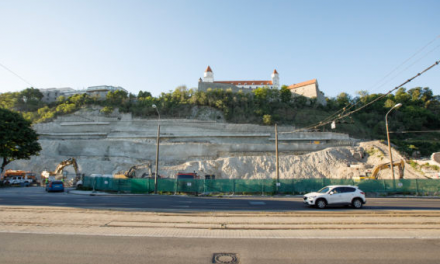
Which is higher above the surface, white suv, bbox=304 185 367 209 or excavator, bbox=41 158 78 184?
excavator, bbox=41 158 78 184

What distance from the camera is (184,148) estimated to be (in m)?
56.1

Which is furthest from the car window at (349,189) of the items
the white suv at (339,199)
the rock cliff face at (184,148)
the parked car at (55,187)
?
the rock cliff face at (184,148)

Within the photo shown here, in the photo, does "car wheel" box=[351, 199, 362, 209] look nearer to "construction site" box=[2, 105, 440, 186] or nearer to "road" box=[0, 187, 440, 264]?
"road" box=[0, 187, 440, 264]

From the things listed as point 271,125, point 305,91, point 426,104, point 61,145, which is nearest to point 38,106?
point 61,145

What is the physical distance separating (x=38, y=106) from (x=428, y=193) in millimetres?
106405

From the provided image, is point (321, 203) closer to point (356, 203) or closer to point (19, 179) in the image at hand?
point (356, 203)

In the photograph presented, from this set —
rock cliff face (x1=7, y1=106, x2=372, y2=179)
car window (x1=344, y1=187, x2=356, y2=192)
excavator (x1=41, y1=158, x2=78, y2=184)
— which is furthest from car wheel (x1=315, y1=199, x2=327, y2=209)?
excavator (x1=41, y1=158, x2=78, y2=184)

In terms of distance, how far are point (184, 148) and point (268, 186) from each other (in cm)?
3145

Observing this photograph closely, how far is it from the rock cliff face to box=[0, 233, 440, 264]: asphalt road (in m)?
35.3

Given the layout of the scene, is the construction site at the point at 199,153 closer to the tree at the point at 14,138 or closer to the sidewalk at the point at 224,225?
the tree at the point at 14,138

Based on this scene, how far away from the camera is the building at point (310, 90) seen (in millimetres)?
97375

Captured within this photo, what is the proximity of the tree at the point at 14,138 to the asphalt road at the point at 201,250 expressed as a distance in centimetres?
3909

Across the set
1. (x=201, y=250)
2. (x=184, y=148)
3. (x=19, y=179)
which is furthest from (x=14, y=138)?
(x=201, y=250)

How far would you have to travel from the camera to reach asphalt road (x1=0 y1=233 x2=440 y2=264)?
5.64 m
